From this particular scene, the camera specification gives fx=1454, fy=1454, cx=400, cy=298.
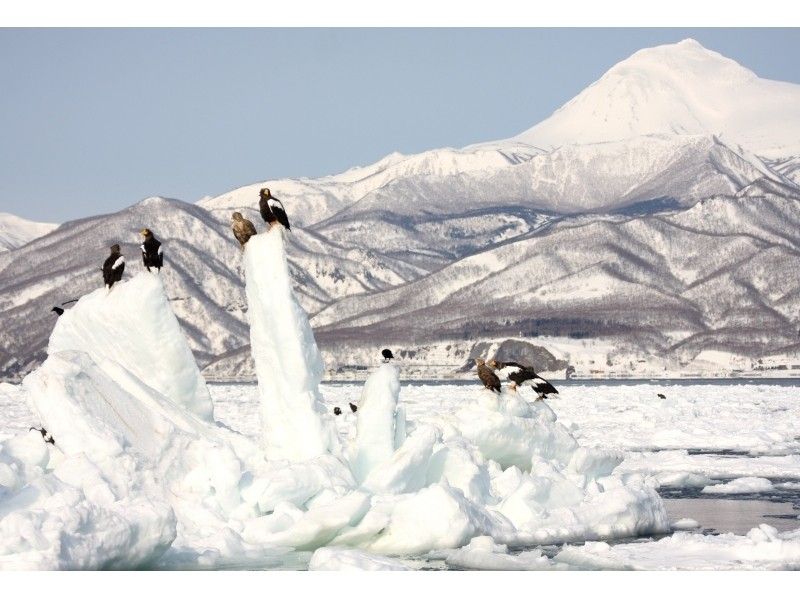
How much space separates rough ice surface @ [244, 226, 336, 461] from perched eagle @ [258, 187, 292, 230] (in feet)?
0.64

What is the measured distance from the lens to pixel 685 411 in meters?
63.8

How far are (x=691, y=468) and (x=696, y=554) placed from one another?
51.4 ft

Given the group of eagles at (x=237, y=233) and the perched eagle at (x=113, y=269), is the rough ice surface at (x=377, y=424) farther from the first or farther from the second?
the perched eagle at (x=113, y=269)

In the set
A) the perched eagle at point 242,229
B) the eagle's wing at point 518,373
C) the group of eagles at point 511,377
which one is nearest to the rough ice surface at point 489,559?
the perched eagle at point 242,229

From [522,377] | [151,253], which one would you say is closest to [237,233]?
[151,253]

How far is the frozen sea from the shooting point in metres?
20.3

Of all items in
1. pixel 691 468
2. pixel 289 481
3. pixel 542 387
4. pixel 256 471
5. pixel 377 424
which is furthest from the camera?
pixel 691 468

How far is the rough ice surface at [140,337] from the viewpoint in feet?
82.8

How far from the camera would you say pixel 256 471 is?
23.0 metres

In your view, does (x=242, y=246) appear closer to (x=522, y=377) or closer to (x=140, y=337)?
(x=140, y=337)

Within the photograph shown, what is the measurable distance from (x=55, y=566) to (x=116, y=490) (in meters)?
2.52

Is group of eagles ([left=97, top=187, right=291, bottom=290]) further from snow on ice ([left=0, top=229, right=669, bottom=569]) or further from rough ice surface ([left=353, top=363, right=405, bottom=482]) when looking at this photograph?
rough ice surface ([left=353, top=363, right=405, bottom=482])

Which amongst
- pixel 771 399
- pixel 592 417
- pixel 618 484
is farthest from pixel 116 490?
pixel 771 399

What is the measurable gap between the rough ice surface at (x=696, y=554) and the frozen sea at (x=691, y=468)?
2 centimetres
